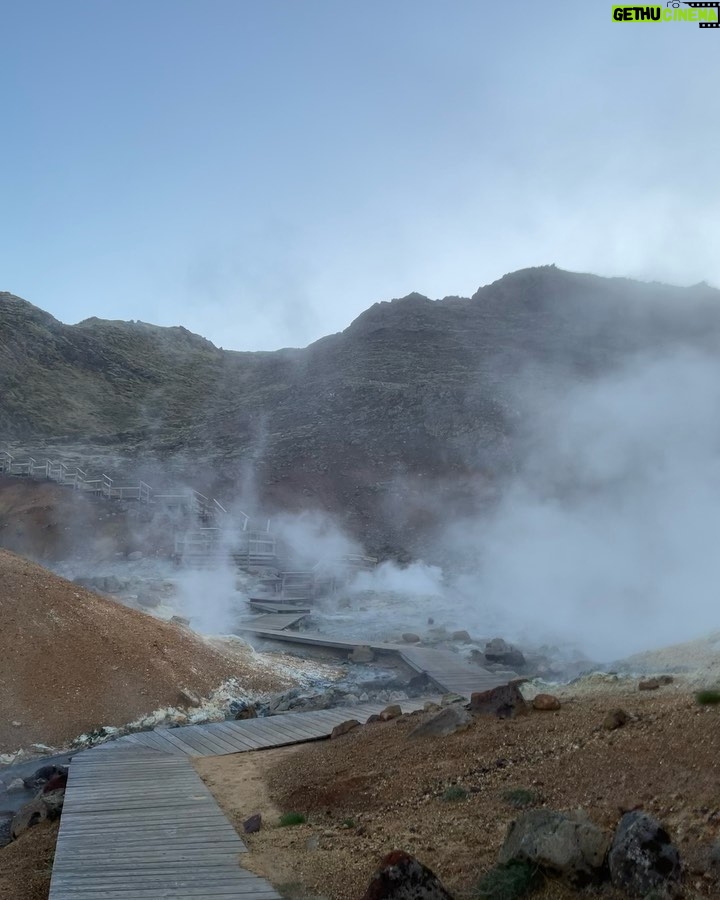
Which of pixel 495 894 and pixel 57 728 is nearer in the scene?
pixel 495 894

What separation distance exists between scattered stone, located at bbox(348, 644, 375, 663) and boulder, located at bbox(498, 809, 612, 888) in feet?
39.3

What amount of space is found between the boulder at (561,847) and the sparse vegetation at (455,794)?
4.00 ft

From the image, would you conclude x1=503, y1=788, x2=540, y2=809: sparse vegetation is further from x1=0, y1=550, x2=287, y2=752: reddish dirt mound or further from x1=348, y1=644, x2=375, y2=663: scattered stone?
x1=348, y1=644, x2=375, y2=663: scattered stone

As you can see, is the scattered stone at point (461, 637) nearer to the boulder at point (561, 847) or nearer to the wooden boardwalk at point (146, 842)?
the wooden boardwalk at point (146, 842)

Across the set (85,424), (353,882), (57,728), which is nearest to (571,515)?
(57,728)

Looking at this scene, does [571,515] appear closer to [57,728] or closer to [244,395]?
[57,728]

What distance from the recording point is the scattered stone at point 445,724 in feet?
20.9

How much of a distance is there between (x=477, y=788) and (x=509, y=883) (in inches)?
59.7

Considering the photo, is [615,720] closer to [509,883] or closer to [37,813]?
[509,883]

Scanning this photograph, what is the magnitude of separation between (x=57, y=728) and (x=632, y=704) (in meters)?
7.19

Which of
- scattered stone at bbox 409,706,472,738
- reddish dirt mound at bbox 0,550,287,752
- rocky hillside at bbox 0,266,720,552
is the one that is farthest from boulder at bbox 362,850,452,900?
rocky hillside at bbox 0,266,720,552

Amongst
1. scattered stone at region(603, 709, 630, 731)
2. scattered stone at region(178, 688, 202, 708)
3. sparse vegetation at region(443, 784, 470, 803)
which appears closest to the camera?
sparse vegetation at region(443, 784, 470, 803)

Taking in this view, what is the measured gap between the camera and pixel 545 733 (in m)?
5.79

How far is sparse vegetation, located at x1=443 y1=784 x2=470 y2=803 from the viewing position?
4.98 meters
